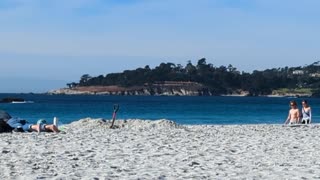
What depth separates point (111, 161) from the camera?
38.3ft

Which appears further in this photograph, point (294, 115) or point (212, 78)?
point (212, 78)

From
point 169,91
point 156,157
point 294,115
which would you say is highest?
point 169,91

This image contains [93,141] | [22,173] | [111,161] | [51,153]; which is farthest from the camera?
[93,141]

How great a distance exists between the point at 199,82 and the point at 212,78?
410 centimetres

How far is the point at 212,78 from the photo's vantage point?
607ft

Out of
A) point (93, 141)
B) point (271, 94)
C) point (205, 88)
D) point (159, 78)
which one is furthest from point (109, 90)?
point (93, 141)

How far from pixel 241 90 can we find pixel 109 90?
3713 cm

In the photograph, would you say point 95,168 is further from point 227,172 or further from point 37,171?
point 227,172

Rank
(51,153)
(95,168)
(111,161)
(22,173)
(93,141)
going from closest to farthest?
(22,173)
(95,168)
(111,161)
(51,153)
(93,141)

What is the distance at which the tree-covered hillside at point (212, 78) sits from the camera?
600ft

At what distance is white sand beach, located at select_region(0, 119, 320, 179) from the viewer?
10.2 m

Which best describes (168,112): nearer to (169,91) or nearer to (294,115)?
(294,115)

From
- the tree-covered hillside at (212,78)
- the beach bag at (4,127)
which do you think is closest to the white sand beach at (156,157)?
the beach bag at (4,127)

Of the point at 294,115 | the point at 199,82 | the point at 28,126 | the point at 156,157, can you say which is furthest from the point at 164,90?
the point at 156,157
